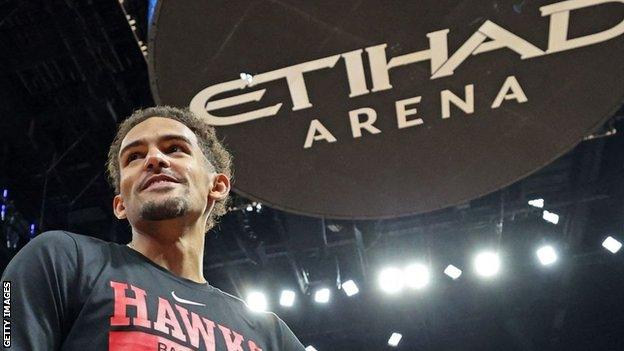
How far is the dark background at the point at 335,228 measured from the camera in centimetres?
597

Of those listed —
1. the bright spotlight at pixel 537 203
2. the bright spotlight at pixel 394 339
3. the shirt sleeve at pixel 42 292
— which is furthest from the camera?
the bright spotlight at pixel 394 339

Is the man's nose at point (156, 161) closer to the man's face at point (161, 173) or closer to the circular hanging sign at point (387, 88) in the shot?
the man's face at point (161, 173)

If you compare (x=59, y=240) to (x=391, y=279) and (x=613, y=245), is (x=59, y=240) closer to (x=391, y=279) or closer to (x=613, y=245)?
(x=391, y=279)

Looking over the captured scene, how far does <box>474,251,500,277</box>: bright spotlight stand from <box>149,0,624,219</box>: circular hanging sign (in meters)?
2.87

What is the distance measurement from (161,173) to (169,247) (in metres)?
0.18

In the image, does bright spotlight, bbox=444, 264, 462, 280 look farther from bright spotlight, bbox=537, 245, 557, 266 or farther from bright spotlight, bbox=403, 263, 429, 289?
bright spotlight, bbox=537, 245, 557, 266

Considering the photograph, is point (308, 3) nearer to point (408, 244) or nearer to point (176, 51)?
point (176, 51)

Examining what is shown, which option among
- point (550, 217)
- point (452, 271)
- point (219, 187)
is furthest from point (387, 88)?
point (452, 271)

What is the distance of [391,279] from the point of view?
335 inches

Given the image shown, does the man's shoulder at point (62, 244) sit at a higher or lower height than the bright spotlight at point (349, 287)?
lower

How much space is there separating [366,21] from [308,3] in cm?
40

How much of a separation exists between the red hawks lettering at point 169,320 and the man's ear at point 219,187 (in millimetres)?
480

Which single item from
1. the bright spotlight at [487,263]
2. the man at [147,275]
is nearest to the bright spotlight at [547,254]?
the bright spotlight at [487,263]

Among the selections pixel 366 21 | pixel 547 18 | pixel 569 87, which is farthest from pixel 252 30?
pixel 569 87
